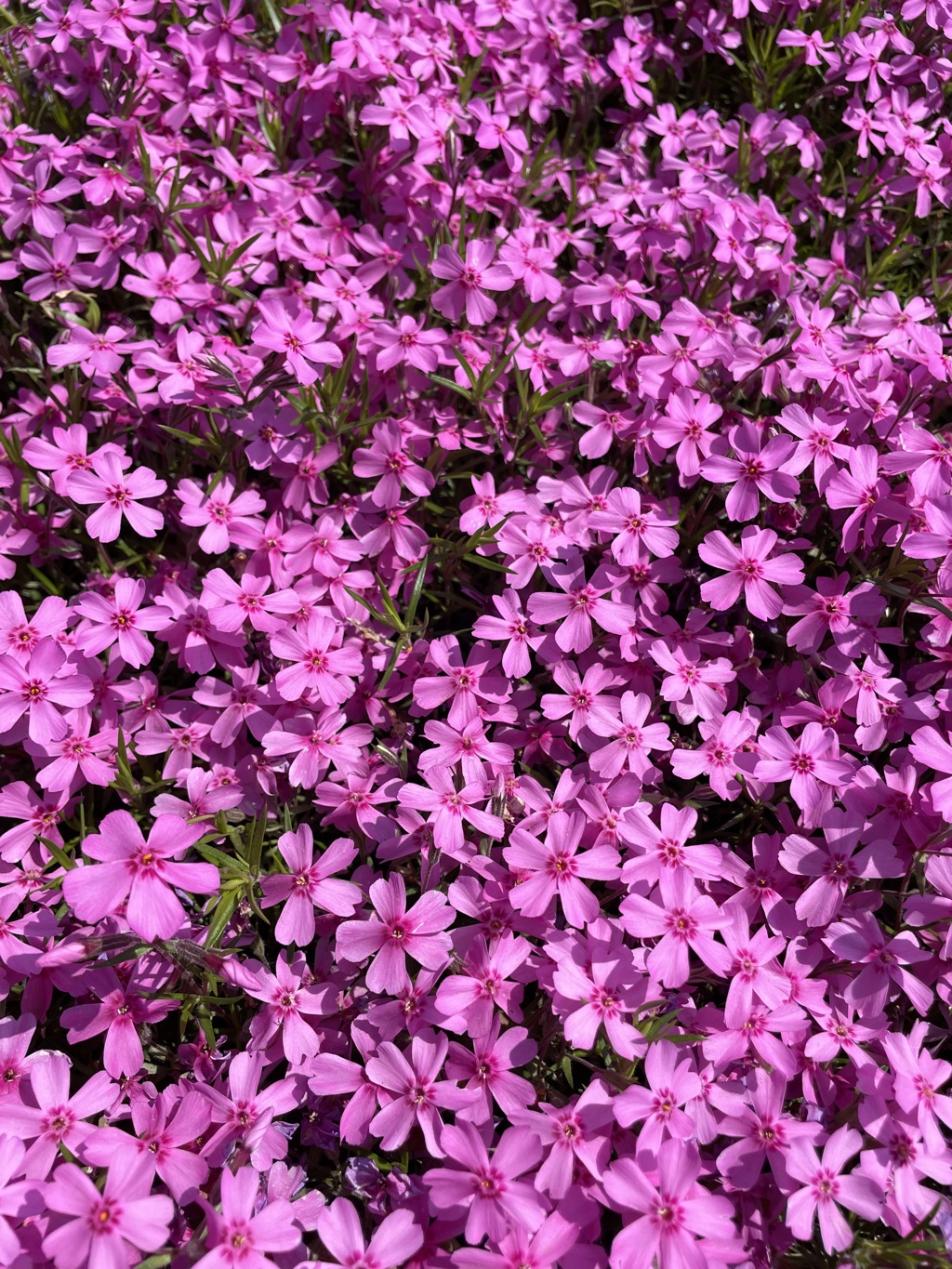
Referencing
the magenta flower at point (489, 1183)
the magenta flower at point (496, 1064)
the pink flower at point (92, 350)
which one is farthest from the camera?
the pink flower at point (92, 350)

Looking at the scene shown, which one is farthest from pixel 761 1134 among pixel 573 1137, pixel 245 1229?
pixel 245 1229

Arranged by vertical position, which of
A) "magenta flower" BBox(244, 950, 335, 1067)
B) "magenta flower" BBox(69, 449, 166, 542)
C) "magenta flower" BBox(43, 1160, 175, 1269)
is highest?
"magenta flower" BBox(69, 449, 166, 542)

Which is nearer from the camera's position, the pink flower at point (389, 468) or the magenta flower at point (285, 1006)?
the magenta flower at point (285, 1006)

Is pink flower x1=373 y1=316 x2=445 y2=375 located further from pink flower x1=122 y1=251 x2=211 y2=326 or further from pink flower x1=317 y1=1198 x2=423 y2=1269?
pink flower x1=317 y1=1198 x2=423 y2=1269

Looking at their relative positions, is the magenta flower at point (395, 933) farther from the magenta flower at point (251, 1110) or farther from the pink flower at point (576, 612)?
the pink flower at point (576, 612)

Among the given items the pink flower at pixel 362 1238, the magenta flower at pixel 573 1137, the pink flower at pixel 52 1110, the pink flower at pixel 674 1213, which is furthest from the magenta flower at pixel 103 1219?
the pink flower at pixel 674 1213

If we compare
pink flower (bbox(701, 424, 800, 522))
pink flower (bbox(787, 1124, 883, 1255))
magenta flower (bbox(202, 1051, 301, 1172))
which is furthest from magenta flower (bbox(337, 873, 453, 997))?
pink flower (bbox(701, 424, 800, 522))

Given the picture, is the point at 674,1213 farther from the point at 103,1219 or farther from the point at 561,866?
the point at 103,1219
